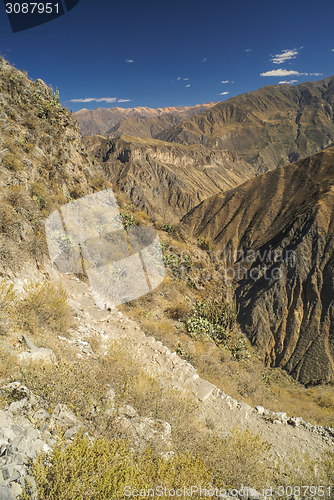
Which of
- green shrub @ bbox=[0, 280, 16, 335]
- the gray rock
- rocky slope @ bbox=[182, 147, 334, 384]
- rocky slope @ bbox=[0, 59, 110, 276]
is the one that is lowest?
rocky slope @ bbox=[182, 147, 334, 384]

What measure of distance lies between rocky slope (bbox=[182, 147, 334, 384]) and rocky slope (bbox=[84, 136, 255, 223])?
159ft

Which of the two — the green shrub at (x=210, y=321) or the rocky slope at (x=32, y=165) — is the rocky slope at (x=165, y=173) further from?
the green shrub at (x=210, y=321)

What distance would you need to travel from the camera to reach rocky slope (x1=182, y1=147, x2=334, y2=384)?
779 inches

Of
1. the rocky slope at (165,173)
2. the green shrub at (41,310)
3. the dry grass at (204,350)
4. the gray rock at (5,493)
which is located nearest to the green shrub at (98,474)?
the gray rock at (5,493)

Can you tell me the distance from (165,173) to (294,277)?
86.1 m

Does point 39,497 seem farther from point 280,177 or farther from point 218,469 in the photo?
point 280,177

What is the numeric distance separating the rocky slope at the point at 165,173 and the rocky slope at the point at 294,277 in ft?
159

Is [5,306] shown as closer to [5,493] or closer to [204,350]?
[5,493]

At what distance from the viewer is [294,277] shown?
75.9ft

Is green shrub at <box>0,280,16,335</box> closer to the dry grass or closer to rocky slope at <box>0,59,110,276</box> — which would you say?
rocky slope at <box>0,59,110,276</box>

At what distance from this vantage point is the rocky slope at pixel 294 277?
19.8 m

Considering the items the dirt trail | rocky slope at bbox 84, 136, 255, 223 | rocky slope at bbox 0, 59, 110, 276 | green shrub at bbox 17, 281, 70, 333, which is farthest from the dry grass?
rocky slope at bbox 84, 136, 255, 223

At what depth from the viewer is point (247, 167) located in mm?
134250

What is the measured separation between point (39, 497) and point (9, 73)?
14.1 metres
